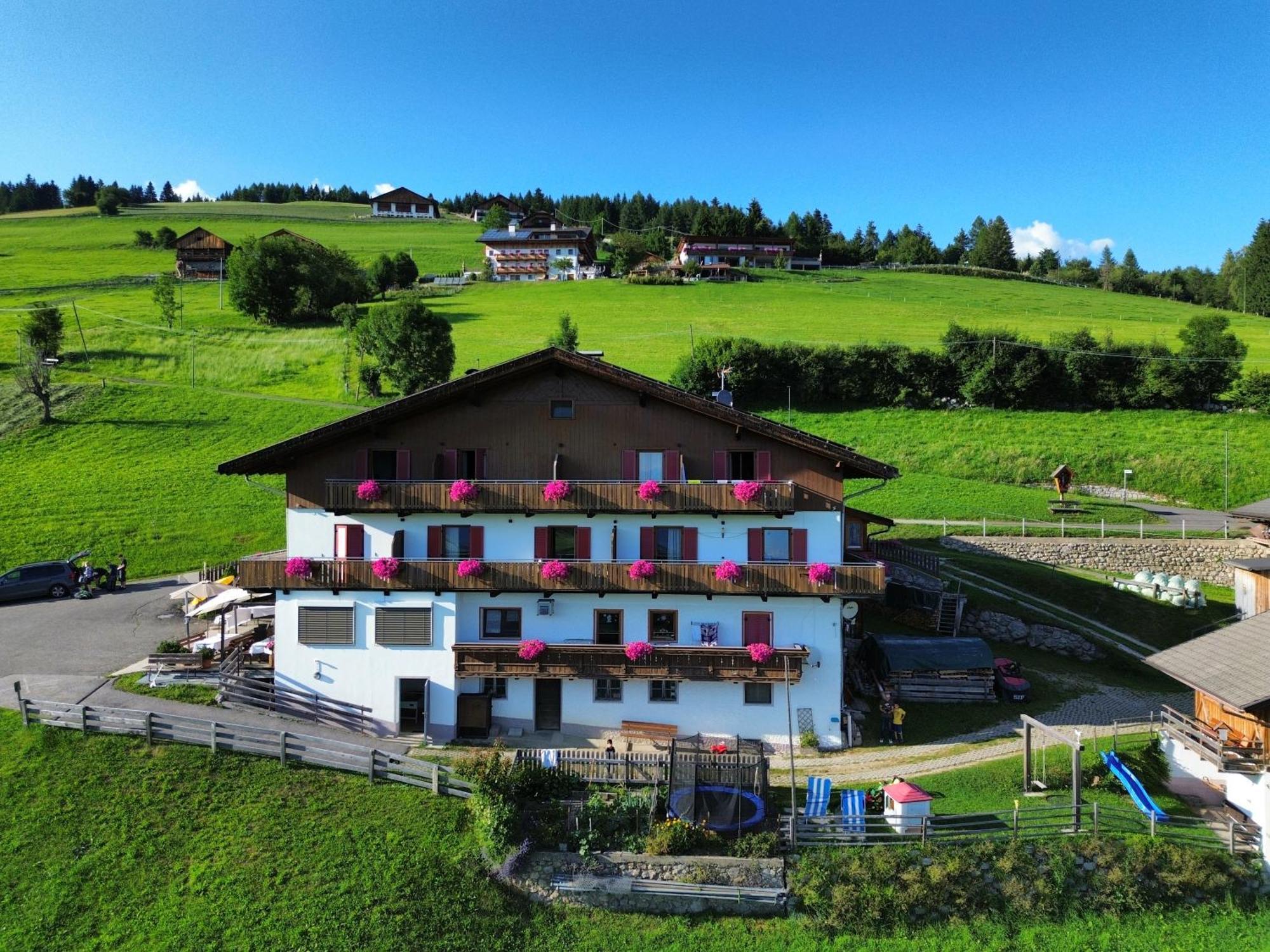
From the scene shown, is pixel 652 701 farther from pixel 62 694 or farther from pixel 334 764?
pixel 62 694

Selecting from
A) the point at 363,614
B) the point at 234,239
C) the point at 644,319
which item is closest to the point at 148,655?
the point at 363,614

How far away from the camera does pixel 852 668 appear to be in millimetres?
30828

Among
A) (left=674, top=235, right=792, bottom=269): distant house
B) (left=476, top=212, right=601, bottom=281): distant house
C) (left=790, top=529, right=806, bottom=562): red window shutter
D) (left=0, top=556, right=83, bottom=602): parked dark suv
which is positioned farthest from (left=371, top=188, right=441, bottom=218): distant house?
(left=790, top=529, right=806, bottom=562): red window shutter

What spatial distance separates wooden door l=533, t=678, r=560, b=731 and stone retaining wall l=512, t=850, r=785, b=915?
306 inches

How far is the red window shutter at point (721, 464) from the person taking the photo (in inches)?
1088

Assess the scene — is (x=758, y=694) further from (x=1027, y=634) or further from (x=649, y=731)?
(x=1027, y=634)

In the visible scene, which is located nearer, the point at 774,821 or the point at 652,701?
the point at 774,821

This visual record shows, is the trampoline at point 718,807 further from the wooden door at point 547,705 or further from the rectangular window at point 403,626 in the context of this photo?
the rectangular window at point 403,626

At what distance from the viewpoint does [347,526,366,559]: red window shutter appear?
27859 millimetres

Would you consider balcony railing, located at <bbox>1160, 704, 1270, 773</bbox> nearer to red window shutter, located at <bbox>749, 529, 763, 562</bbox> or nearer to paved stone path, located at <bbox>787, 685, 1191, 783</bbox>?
paved stone path, located at <bbox>787, 685, 1191, 783</bbox>

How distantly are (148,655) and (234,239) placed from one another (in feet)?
429

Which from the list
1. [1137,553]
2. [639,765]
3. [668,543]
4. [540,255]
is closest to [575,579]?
[668,543]

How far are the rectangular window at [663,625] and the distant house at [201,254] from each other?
371 ft

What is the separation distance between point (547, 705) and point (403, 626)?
549 centimetres
